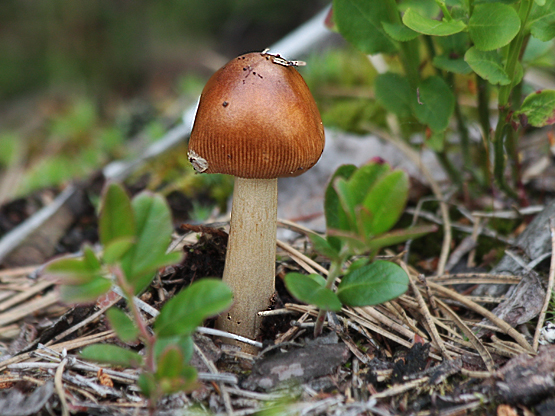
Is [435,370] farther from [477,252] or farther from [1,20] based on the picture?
[1,20]

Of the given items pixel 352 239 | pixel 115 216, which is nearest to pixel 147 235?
pixel 115 216

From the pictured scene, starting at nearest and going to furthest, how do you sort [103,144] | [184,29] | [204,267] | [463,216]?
[204,267] → [463,216] → [103,144] → [184,29]

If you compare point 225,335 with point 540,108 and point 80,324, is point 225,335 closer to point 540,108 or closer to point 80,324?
point 80,324

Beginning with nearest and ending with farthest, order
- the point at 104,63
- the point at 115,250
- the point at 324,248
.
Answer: the point at 115,250, the point at 324,248, the point at 104,63

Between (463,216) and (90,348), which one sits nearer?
(90,348)

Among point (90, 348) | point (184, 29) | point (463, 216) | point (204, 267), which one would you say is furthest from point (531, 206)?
point (184, 29)

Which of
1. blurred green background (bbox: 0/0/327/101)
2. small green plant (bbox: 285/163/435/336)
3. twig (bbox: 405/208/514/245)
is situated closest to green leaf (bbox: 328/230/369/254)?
small green plant (bbox: 285/163/435/336)
